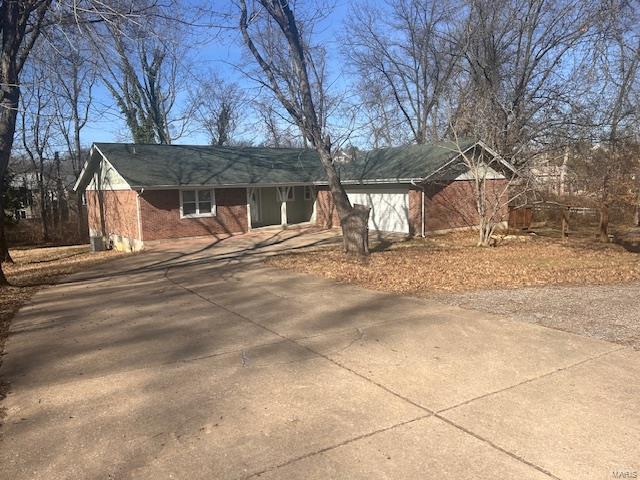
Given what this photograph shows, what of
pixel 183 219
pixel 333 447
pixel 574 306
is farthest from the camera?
pixel 183 219

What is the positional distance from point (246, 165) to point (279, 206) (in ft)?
9.66

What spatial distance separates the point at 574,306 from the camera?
752cm

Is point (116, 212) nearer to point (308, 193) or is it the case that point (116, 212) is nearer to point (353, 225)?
point (308, 193)

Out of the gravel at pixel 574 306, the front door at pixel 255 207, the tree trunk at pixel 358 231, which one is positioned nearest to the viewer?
the gravel at pixel 574 306

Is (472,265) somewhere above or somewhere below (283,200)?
below

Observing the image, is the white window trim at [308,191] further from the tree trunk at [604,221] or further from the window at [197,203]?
the tree trunk at [604,221]

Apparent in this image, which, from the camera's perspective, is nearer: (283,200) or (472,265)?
(472,265)

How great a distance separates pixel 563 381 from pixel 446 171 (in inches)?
614

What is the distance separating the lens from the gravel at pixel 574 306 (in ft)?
20.6

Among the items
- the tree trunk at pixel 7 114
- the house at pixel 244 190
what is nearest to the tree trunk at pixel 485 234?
the house at pixel 244 190

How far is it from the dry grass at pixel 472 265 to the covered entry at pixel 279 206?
9.41 meters

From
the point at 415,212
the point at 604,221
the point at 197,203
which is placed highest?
the point at 197,203

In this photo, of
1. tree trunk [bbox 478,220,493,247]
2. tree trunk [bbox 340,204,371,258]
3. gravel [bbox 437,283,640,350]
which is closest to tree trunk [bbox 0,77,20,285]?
tree trunk [bbox 340,204,371,258]

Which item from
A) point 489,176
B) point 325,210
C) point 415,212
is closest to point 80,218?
point 325,210
